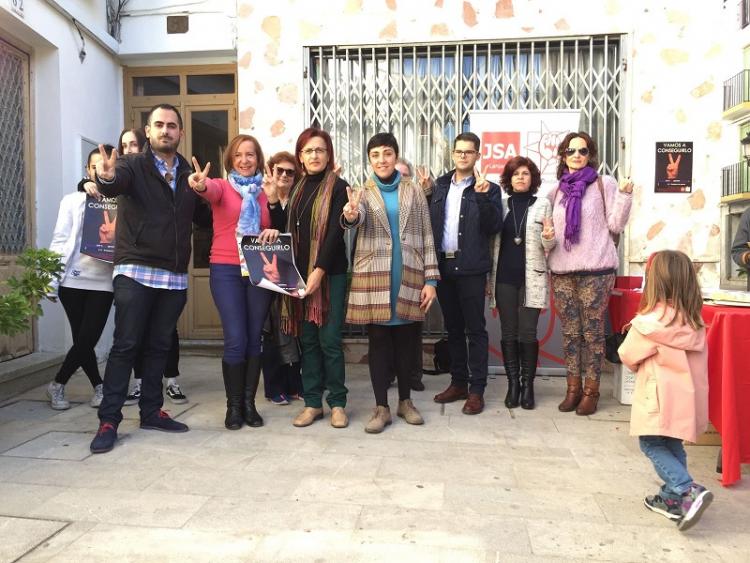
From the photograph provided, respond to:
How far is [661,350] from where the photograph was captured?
2.46 meters

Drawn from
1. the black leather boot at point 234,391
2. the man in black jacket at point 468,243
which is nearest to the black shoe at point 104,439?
the black leather boot at point 234,391

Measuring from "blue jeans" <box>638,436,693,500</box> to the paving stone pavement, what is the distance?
0.13 metres

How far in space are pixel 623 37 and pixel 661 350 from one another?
3804 mm

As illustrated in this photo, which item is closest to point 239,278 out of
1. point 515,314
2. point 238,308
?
point 238,308

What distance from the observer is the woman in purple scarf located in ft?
12.5

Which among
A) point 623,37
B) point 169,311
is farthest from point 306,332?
point 623,37

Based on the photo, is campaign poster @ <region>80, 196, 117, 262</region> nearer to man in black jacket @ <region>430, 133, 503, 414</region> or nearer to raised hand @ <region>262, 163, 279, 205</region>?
raised hand @ <region>262, 163, 279, 205</region>

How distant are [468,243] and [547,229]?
504mm

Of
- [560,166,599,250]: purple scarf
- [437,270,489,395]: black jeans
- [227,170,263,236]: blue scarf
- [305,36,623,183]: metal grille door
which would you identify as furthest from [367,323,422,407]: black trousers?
[305,36,623,183]: metal grille door

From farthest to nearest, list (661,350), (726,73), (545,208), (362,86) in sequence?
(362,86) → (726,73) → (545,208) → (661,350)

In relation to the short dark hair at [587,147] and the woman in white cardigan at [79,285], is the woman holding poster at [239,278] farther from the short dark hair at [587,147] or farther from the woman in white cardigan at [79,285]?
the short dark hair at [587,147]

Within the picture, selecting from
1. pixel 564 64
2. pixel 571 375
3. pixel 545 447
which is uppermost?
pixel 564 64

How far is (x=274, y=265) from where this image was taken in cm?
348

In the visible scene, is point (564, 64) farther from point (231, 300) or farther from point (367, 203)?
point (231, 300)
